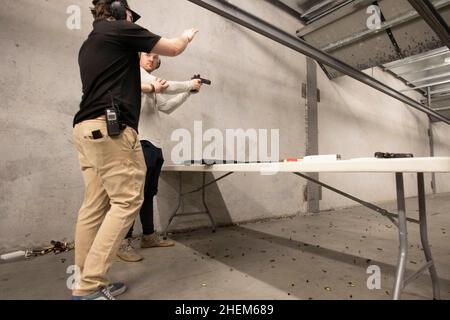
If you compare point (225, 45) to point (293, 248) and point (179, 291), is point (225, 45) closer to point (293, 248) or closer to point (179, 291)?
point (293, 248)

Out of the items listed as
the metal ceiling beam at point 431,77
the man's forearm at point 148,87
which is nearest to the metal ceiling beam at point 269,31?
the man's forearm at point 148,87

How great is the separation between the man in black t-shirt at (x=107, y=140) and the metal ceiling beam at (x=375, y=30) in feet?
8.77

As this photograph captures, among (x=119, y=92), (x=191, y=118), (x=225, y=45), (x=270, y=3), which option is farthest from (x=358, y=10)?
(x=119, y=92)

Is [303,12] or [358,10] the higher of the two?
[303,12]

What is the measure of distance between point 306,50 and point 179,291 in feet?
8.59

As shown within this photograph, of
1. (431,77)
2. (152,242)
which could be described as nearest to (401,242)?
(152,242)

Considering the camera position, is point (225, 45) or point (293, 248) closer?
point (293, 248)

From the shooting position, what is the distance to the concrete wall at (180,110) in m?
1.69

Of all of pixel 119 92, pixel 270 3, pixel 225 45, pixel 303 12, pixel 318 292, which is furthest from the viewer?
pixel 303 12

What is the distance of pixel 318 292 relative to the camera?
1.19 metres

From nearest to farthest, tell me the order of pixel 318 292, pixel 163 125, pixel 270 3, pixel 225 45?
pixel 318 292 < pixel 163 125 < pixel 225 45 < pixel 270 3

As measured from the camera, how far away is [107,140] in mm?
986

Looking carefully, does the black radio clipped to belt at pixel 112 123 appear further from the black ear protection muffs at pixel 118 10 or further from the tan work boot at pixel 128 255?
the tan work boot at pixel 128 255

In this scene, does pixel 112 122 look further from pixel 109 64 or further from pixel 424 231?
pixel 424 231
